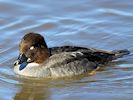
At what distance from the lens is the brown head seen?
1193 centimetres

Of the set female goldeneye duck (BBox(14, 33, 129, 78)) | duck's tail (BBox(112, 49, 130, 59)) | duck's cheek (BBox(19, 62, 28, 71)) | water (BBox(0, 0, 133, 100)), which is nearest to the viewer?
water (BBox(0, 0, 133, 100))

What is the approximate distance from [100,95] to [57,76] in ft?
5.14

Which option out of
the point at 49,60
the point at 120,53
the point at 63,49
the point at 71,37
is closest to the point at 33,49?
the point at 49,60

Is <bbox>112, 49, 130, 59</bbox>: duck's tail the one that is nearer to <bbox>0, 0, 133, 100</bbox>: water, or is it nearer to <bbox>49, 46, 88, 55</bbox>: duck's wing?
<bbox>0, 0, 133, 100</bbox>: water

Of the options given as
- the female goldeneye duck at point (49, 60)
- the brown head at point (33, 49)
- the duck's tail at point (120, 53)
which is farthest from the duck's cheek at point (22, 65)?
the duck's tail at point (120, 53)

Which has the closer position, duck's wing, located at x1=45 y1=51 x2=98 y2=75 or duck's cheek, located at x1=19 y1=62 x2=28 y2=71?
duck's wing, located at x1=45 y1=51 x2=98 y2=75

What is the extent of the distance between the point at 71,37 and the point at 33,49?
6.13 ft

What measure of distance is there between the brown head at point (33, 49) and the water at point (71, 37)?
491 mm

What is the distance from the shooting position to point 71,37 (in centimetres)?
1376

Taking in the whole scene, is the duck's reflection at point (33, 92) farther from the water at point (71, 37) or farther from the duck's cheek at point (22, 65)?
the duck's cheek at point (22, 65)

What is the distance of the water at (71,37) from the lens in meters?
11.3

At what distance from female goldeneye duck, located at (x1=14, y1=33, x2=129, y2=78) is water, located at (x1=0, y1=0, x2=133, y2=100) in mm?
189

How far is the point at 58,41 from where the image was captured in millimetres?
13633

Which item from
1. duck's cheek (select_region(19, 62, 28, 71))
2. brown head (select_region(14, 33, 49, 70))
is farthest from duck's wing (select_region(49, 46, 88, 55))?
duck's cheek (select_region(19, 62, 28, 71))
